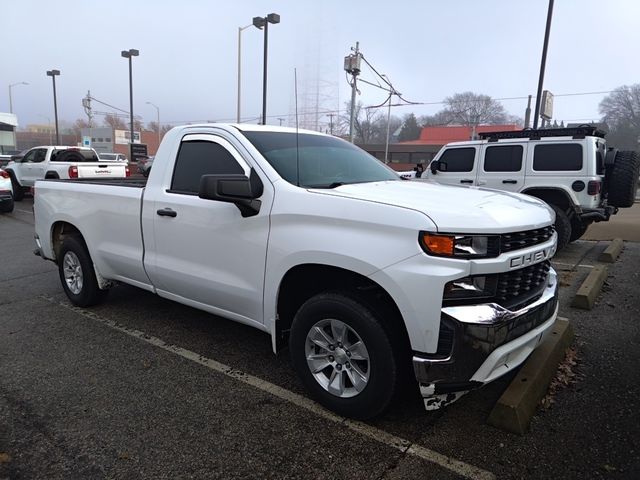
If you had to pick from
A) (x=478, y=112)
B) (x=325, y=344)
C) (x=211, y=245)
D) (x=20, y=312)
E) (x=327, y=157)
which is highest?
(x=478, y=112)

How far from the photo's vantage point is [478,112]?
59.1m

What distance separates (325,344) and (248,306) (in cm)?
72

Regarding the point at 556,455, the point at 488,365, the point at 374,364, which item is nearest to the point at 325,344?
the point at 374,364

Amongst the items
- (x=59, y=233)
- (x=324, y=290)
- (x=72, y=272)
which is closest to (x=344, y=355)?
(x=324, y=290)

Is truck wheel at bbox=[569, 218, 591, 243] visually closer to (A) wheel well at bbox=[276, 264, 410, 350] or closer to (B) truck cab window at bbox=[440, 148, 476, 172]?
(B) truck cab window at bbox=[440, 148, 476, 172]

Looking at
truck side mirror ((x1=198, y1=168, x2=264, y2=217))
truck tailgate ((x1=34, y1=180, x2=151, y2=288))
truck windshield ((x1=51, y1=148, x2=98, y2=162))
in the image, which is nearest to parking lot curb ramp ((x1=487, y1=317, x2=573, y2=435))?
truck side mirror ((x1=198, y1=168, x2=264, y2=217))

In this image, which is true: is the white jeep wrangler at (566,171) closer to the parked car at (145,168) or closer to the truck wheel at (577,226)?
the truck wheel at (577,226)

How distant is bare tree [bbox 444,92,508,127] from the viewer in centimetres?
5788

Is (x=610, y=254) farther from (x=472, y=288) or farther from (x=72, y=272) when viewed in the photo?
(x=72, y=272)

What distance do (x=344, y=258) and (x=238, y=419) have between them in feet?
4.27

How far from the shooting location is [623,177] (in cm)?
826

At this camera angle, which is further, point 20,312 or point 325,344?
point 20,312

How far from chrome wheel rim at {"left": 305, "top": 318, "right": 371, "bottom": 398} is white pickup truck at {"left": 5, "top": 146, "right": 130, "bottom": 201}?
13.0m

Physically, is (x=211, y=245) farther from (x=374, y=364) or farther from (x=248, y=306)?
(x=374, y=364)
